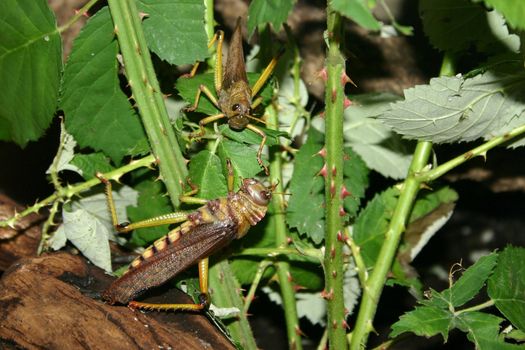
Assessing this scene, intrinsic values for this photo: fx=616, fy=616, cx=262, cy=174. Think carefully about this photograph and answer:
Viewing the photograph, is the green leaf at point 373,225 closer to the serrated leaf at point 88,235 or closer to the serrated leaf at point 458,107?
the serrated leaf at point 458,107

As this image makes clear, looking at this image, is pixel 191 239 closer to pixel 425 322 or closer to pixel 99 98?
pixel 99 98

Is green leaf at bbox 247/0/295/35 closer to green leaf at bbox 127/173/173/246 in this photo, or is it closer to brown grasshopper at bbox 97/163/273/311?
brown grasshopper at bbox 97/163/273/311

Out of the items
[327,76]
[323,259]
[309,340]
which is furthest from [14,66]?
[309,340]

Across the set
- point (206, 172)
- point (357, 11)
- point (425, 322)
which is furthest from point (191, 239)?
point (357, 11)

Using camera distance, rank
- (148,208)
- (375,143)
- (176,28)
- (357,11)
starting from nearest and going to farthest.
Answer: (357,11) → (176,28) → (148,208) → (375,143)

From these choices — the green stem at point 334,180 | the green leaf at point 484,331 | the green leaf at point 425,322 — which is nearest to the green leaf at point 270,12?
the green stem at point 334,180

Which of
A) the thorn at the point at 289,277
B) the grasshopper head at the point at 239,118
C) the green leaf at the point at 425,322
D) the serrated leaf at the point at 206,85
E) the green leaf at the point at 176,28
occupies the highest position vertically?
the green leaf at the point at 176,28

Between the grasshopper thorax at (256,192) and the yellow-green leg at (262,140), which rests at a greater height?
the yellow-green leg at (262,140)
